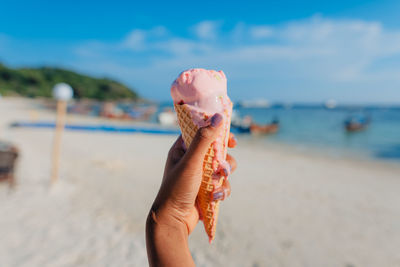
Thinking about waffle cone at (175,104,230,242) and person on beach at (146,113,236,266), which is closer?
person on beach at (146,113,236,266)

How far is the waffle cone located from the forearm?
10.2 inches

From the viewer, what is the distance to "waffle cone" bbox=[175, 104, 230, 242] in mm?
1163

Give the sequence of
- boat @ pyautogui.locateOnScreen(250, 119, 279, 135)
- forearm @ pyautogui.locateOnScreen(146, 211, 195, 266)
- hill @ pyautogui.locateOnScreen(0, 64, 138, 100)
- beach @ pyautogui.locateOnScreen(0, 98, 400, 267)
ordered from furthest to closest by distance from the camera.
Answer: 1. hill @ pyautogui.locateOnScreen(0, 64, 138, 100)
2. boat @ pyautogui.locateOnScreen(250, 119, 279, 135)
3. beach @ pyautogui.locateOnScreen(0, 98, 400, 267)
4. forearm @ pyautogui.locateOnScreen(146, 211, 195, 266)

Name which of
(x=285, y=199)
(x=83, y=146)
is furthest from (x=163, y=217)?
(x=83, y=146)

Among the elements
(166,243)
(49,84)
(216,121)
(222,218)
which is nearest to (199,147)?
(216,121)

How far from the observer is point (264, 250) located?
3660 mm

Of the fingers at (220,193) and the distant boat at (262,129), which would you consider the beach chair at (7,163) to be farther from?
the distant boat at (262,129)

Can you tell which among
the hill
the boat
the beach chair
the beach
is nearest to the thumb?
the beach

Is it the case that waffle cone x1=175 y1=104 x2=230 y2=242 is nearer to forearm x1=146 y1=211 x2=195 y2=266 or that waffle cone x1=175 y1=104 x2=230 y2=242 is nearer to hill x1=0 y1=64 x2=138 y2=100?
Answer: forearm x1=146 y1=211 x2=195 y2=266

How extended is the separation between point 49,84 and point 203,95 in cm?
9492

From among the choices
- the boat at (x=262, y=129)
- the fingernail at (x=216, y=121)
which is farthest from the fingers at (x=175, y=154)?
the boat at (x=262, y=129)

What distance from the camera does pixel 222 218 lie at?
4.59 meters

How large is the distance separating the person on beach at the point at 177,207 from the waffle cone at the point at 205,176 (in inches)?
7.6

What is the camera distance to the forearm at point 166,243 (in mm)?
890
